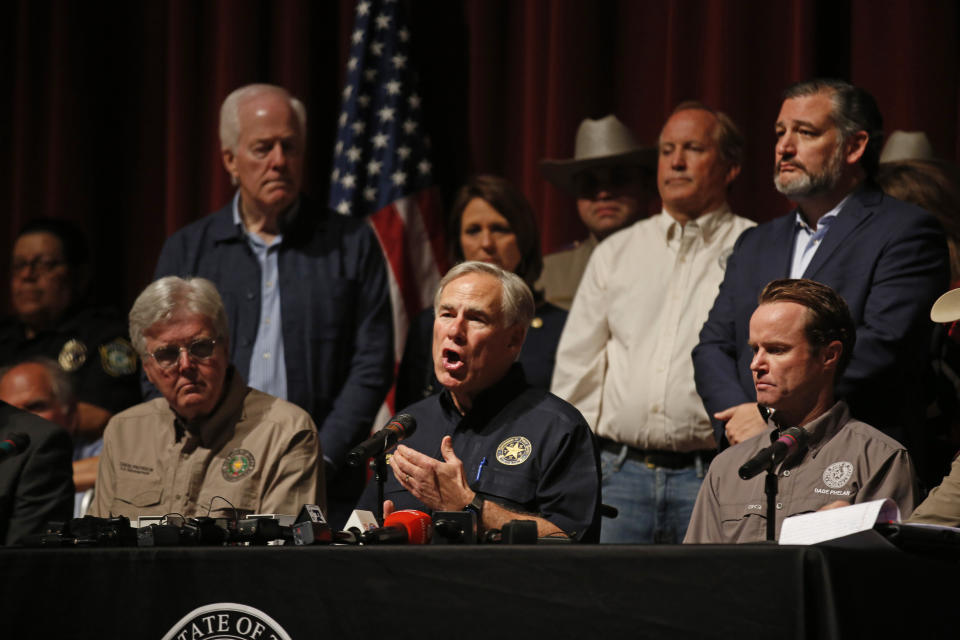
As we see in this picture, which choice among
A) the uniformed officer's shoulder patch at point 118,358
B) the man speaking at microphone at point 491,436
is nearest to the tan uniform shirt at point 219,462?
the man speaking at microphone at point 491,436

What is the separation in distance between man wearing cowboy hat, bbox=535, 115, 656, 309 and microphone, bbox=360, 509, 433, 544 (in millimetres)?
2285

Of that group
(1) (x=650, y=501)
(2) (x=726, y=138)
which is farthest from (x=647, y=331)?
(2) (x=726, y=138)

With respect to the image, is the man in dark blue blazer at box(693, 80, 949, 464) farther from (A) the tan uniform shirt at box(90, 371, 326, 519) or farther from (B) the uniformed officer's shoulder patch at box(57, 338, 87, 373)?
(B) the uniformed officer's shoulder patch at box(57, 338, 87, 373)

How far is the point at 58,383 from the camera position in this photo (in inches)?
176

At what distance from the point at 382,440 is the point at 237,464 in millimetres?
889

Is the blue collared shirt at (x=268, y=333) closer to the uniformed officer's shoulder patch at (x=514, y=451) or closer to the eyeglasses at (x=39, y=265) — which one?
the eyeglasses at (x=39, y=265)

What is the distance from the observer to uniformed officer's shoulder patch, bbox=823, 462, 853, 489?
2949 millimetres

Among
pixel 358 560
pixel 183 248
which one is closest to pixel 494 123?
pixel 183 248

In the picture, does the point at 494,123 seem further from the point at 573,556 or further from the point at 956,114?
the point at 573,556

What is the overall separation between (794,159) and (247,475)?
1.84 metres

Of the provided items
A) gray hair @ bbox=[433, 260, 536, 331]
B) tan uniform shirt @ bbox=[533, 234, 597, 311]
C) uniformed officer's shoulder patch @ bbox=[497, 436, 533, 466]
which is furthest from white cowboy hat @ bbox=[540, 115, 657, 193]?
uniformed officer's shoulder patch @ bbox=[497, 436, 533, 466]

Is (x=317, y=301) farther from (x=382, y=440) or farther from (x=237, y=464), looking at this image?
(x=382, y=440)

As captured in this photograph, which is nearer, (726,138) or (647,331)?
(647,331)

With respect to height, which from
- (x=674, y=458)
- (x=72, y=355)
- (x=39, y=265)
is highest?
(x=39, y=265)
